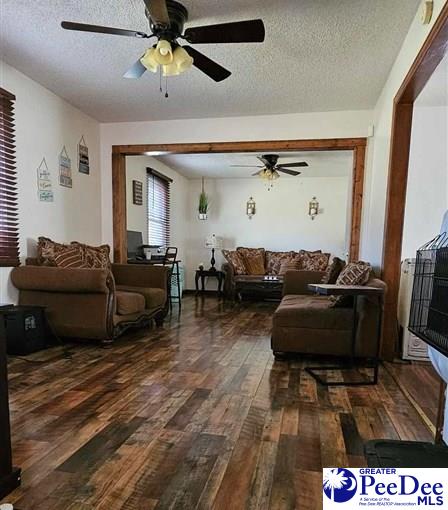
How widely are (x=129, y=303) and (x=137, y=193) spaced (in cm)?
242

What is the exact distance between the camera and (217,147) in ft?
13.9

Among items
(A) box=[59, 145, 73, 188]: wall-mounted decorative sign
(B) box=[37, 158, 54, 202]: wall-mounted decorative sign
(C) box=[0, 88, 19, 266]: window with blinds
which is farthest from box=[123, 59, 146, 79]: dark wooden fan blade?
(A) box=[59, 145, 73, 188]: wall-mounted decorative sign

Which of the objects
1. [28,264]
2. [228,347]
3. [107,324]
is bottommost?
[228,347]

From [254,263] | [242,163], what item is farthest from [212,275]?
[242,163]

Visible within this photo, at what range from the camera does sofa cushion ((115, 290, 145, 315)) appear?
3.15 m

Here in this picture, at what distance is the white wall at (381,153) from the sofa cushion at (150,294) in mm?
2256

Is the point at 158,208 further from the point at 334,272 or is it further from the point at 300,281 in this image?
the point at 334,272

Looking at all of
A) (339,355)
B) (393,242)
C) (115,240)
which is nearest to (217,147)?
(115,240)

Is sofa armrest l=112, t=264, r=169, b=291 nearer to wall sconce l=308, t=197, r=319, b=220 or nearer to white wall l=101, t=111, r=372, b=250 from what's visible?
white wall l=101, t=111, r=372, b=250

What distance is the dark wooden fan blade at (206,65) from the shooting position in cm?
226

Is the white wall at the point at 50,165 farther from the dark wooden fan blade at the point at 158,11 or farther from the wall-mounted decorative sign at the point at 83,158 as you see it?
the dark wooden fan blade at the point at 158,11

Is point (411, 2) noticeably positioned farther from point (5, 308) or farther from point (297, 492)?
point (5, 308)

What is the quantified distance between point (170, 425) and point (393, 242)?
2.19 metres

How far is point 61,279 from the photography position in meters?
2.99
